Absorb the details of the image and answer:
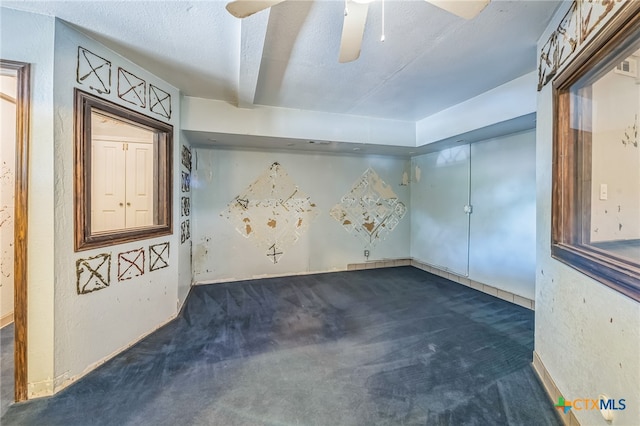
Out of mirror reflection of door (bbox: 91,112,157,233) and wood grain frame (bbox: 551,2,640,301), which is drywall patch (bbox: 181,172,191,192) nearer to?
mirror reflection of door (bbox: 91,112,157,233)

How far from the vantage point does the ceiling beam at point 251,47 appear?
1.61 metres

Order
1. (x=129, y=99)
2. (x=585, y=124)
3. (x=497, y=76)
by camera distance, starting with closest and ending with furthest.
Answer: (x=585, y=124), (x=129, y=99), (x=497, y=76)

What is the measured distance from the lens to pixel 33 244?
1656 millimetres

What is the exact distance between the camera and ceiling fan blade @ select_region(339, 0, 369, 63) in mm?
1321

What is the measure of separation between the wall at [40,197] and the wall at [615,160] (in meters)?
3.21

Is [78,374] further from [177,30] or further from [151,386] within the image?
[177,30]

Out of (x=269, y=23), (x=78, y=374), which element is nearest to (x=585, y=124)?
(x=269, y=23)

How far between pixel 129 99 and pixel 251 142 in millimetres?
1595

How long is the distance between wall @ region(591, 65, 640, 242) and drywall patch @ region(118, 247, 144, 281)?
321 centimetres

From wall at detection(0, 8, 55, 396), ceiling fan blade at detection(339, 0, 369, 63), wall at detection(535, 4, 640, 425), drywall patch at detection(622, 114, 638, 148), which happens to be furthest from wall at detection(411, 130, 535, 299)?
wall at detection(0, 8, 55, 396)

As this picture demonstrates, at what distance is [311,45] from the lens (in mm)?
1997

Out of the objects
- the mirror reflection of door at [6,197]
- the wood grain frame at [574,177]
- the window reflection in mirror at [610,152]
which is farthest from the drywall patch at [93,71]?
the window reflection in mirror at [610,152]

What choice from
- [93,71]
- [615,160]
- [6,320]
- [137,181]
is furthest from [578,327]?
[137,181]

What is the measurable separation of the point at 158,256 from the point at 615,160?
135 inches
